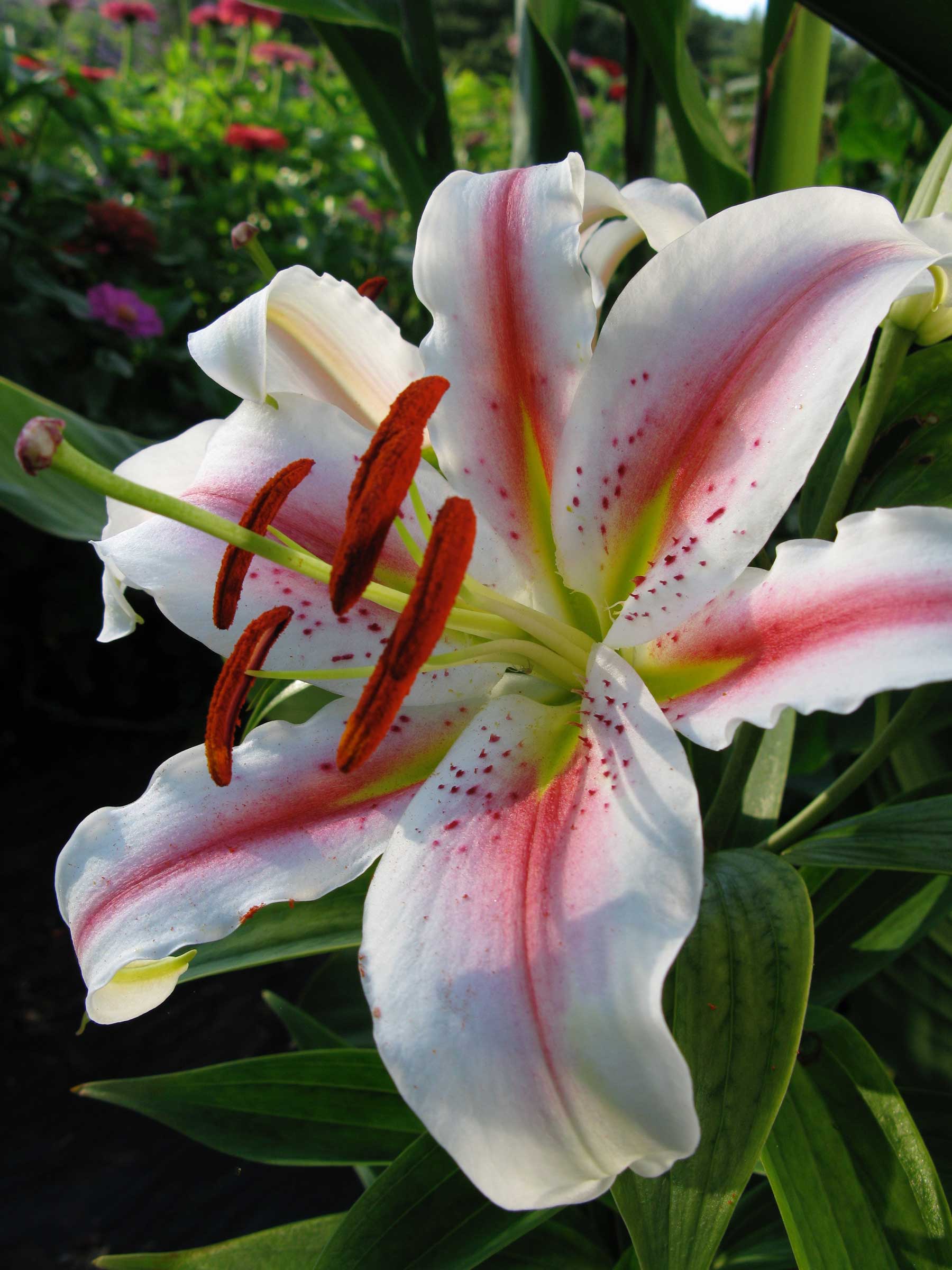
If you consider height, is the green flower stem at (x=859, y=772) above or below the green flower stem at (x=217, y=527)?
below

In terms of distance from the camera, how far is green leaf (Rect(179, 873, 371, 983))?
604mm

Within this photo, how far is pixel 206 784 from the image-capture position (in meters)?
0.49

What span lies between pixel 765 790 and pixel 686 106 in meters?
0.50

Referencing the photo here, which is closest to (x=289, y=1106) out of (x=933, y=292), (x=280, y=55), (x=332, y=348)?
(x=332, y=348)

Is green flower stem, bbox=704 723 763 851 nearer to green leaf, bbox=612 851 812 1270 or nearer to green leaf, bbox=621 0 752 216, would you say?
green leaf, bbox=612 851 812 1270

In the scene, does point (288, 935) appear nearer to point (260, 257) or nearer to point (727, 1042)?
point (727, 1042)

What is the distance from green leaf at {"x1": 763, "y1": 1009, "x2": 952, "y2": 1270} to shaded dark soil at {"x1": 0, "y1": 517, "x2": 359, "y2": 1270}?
0.63 meters

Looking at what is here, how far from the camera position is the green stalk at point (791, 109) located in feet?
2.57

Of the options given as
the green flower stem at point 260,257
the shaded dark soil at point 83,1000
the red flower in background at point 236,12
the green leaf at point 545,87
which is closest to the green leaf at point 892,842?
the green flower stem at point 260,257

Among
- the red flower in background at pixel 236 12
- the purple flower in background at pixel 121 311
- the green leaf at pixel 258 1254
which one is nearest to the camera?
the green leaf at pixel 258 1254

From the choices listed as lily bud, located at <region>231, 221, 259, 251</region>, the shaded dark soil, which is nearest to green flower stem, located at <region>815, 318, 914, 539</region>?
lily bud, located at <region>231, 221, 259, 251</region>

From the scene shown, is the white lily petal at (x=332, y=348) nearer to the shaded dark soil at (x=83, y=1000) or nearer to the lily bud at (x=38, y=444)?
the lily bud at (x=38, y=444)

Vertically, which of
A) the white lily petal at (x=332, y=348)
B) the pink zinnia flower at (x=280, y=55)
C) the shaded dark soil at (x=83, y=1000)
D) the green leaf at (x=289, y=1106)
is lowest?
the shaded dark soil at (x=83, y=1000)

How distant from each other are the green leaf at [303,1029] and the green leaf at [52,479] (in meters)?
0.42
